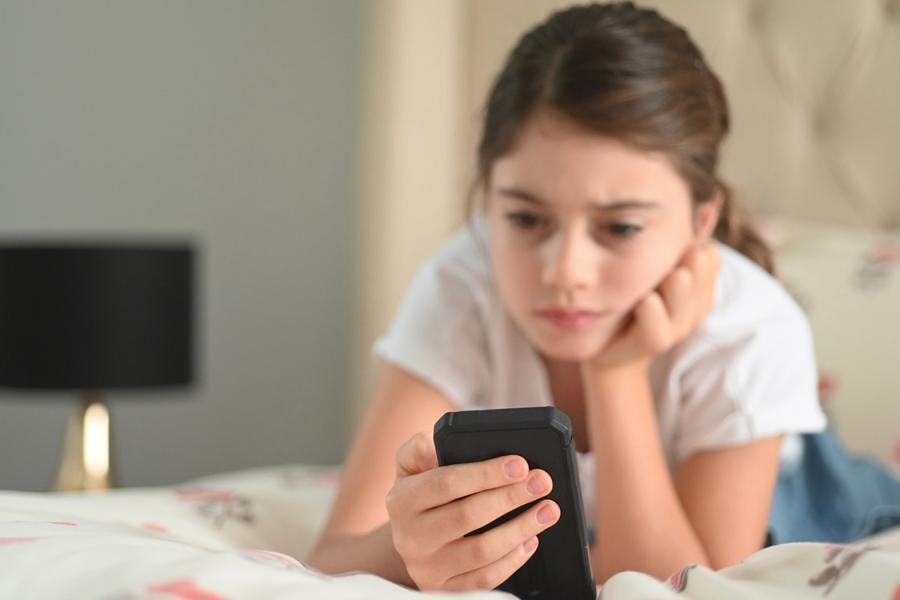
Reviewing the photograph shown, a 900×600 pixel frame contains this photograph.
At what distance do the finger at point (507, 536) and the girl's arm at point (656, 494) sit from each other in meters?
0.25

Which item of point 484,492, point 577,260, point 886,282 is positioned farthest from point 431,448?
point 886,282

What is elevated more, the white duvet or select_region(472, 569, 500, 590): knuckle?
the white duvet

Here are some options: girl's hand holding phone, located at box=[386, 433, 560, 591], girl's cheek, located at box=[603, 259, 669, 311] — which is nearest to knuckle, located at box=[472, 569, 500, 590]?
girl's hand holding phone, located at box=[386, 433, 560, 591]

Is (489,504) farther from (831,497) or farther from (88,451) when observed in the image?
(88,451)

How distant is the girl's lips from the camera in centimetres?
93

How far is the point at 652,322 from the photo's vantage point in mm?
949

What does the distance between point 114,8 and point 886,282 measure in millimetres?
1679

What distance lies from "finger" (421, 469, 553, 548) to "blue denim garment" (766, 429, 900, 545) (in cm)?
54

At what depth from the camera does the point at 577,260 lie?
89 cm

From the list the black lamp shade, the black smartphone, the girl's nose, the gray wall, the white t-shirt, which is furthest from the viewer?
the gray wall

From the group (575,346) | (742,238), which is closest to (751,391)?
(575,346)

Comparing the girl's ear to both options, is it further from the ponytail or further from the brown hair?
the ponytail

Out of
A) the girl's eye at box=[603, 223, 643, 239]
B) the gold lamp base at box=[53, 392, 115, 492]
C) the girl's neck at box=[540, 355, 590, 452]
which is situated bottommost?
the gold lamp base at box=[53, 392, 115, 492]

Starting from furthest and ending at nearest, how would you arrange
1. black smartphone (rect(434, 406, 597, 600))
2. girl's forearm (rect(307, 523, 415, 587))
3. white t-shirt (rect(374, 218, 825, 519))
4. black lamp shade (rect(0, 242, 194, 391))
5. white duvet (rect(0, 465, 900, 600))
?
black lamp shade (rect(0, 242, 194, 391)), white t-shirt (rect(374, 218, 825, 519)), girl's forearm (rect(307, 523, 415, 587)), black smartphone (rect(434, 406, 597, 600)), white duvet (rect(0, 465, 900, 600))
